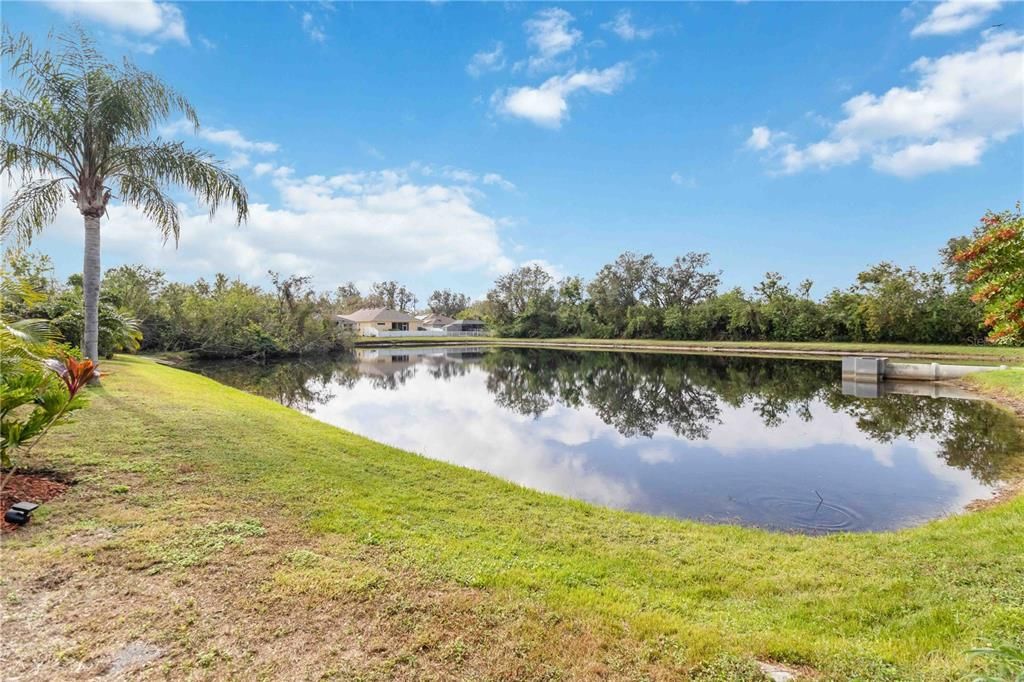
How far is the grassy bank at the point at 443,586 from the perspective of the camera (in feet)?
7.91

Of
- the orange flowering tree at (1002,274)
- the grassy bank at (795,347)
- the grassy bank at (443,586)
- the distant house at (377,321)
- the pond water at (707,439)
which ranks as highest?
the distant house at (377,321)

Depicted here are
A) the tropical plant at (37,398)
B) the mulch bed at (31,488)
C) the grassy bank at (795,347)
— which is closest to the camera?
the tropical plant at (37,398)

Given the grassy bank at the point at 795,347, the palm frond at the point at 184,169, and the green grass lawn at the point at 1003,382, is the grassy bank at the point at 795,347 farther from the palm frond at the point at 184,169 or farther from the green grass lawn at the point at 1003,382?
the palm frond at the point at 184,169

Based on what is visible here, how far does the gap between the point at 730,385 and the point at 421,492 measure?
17.4m

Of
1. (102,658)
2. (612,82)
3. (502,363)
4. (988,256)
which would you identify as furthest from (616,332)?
(102,658)

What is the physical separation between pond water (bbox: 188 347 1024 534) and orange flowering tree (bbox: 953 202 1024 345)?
9.79 feet

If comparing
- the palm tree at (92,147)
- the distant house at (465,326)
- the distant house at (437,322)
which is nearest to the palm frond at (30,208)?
the palm tree at (92,147)

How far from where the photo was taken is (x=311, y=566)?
3.30 meters

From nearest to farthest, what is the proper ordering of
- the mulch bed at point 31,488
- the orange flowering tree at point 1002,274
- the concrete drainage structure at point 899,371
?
1. the mulch bed at point 31,488
2. the orange flowering tree at point 1002,274
3. the concrete drainage structure at point 899,371

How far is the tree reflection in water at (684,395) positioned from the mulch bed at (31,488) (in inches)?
385

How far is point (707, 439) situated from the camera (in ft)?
35.4

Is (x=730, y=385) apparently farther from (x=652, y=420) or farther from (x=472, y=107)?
(x=472, y=107)

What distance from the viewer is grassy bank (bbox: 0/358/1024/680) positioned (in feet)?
7.91

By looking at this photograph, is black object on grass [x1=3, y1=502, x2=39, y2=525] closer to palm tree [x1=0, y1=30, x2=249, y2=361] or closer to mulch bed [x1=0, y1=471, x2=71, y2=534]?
mulch bed [x1=0, y1=471, x2=71, y2=534]
